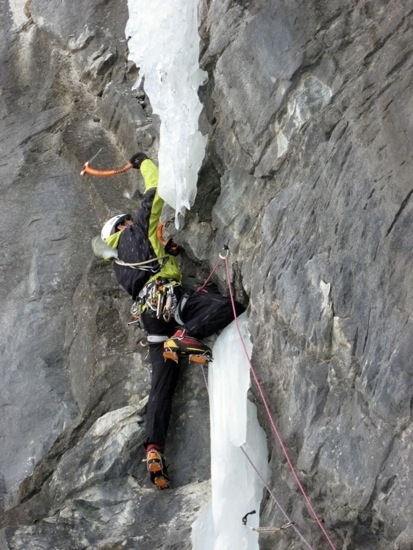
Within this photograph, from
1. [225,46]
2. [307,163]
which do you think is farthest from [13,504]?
[225,46]

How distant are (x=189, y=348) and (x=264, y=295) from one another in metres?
0.93

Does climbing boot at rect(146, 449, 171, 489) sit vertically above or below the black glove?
below

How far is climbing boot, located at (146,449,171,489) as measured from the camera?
742 centimetres

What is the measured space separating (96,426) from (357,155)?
11.4ft

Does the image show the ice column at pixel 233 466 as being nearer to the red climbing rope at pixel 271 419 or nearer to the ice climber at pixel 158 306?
the red climbing rope at pixel 271 419

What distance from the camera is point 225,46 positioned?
25.9ft

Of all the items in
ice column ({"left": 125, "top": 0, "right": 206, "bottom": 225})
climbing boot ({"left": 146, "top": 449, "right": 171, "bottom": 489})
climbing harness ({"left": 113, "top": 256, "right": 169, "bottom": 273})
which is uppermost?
ice column ({"left": 125, "top": 0, "right": 206, "bottom": 225})

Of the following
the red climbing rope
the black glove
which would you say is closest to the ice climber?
the black glove

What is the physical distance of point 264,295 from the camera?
7.05 metres

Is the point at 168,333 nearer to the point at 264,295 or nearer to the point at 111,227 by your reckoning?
the point at 111,227

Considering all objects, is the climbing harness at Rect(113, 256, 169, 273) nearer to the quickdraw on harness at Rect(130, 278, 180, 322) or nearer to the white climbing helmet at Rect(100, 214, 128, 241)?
the quickdraw on harness at Rect(130, 278, 180, 322)

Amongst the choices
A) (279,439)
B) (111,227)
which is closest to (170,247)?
(111,227)

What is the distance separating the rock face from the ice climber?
0.20m

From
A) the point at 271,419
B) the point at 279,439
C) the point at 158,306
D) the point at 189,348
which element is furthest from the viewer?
the point at 158,306
